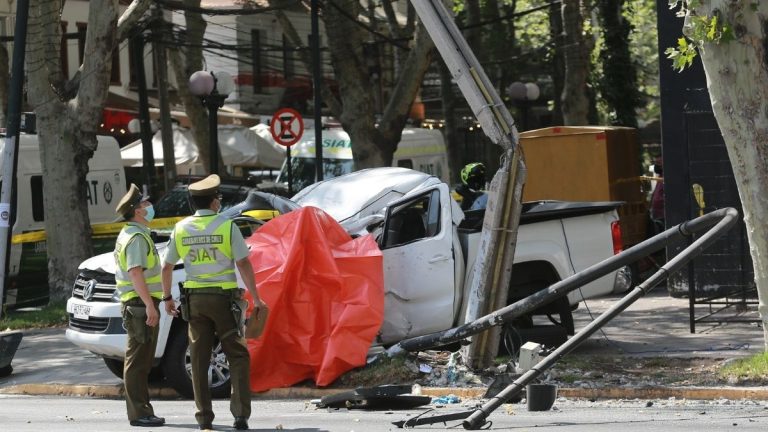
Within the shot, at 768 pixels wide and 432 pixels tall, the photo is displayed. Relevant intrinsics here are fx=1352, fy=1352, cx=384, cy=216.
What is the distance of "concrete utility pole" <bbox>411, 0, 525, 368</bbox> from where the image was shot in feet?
35.9

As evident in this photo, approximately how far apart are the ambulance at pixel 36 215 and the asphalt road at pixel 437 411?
799cm

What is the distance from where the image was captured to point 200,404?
909cm

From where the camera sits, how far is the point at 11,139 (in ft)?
51.9

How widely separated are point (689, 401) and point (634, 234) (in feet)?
34.4

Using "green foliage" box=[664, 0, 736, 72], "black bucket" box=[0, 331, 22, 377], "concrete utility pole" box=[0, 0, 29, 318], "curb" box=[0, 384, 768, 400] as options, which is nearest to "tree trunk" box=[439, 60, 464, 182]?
"concrete utility pole" box=[0, 0, 29, 318]

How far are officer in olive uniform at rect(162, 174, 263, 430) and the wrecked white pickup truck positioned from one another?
2.04 m

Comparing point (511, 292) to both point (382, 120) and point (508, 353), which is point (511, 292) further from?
point (382, 120)

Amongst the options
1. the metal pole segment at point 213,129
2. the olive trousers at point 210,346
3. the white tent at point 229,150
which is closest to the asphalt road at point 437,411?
the olive trousers at point 210,346

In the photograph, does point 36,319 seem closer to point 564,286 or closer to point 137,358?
point 137,358

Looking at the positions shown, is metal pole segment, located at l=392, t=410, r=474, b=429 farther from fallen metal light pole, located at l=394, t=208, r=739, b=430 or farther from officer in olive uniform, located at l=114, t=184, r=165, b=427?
officer in olive uniform, located at l=114, t=184, r=165, b=427

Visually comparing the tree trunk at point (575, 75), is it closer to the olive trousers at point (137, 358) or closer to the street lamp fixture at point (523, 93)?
the street lamp fixture at point (523, 93)

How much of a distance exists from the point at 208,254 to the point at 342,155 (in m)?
20.1

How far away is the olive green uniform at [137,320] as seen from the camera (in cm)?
947

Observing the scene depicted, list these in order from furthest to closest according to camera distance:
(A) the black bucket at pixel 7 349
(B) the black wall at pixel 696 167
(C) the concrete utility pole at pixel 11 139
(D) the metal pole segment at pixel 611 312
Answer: (B) the black wall at pixel 696 167 → (C) the concrete utility pole at pixel 11 139 → (A) the black bucket at pixel 7 349 → (D) the metal pole segment at pixel 611 312
